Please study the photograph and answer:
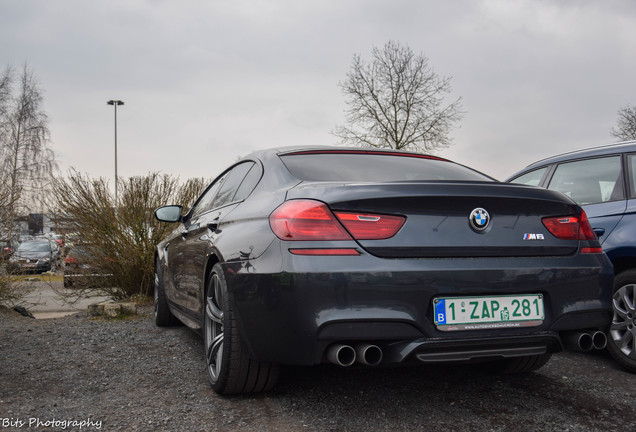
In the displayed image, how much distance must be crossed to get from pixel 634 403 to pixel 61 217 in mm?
7655

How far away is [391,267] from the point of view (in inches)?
97.9

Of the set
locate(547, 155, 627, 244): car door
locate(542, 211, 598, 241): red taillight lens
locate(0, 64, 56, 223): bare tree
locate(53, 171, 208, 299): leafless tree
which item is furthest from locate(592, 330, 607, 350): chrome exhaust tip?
locate(0, 64, 56, 223): bare tree

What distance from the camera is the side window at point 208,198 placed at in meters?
4.51

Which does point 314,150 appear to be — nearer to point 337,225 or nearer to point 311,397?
point 337,225

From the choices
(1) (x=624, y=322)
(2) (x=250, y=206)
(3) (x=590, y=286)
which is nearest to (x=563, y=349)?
(3) (x=590, y=286)

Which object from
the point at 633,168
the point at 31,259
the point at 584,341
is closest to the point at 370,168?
the point at 584,341

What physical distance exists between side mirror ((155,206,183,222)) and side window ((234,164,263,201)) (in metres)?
1.41

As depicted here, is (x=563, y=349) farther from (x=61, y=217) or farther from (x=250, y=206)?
(x=61, y=217)

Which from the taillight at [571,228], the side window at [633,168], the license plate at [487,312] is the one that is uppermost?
the side window at [633,168]

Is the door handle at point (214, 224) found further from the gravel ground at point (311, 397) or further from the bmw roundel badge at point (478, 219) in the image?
the bmw roundel badge at point (478, 219)

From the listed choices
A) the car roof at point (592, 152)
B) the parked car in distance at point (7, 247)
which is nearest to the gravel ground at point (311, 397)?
the car roof at point (592, 152)

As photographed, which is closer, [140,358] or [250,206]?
[250,206]

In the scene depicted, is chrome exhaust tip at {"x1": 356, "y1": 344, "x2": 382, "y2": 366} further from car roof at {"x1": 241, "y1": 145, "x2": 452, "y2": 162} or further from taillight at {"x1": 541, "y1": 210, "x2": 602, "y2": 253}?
car roof at {"x1": 241, "y1": 145, "x2": 452, "y2": 162}

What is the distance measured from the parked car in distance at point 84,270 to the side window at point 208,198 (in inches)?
150
